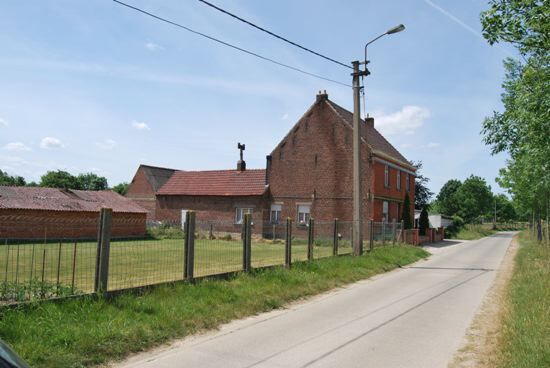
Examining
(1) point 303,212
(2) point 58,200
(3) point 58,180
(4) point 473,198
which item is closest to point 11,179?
(3) point 58,180

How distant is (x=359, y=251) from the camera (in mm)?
17875

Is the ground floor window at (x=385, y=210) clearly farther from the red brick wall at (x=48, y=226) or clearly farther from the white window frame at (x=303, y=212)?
the red brick wall at (x=48, y=226)

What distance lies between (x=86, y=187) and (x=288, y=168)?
226 ft

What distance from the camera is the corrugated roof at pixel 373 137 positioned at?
33.2 metres

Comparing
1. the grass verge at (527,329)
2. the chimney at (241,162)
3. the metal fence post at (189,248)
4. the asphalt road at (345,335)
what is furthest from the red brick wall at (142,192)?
the grass verge at (527,329)

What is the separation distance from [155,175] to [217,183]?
33.6ft

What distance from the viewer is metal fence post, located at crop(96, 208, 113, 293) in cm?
779

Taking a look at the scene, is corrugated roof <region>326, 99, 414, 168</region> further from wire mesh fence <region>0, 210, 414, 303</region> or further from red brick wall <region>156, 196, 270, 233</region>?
red brick wall <region>156, 196, 270, 233</region>

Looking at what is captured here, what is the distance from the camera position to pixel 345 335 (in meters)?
7.38

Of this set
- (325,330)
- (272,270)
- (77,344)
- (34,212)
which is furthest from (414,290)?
(34,212)

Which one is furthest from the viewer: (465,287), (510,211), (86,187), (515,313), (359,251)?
(510,211)

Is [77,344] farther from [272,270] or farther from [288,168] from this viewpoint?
[288,168]

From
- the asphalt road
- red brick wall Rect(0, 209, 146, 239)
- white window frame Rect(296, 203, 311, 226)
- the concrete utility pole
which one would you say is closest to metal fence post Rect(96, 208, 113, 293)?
the asphalt road

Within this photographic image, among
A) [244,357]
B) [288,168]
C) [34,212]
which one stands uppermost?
[288,168]
